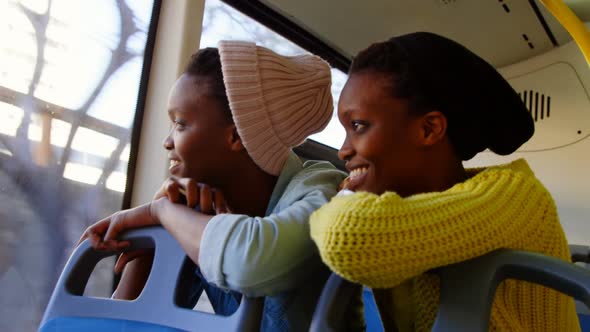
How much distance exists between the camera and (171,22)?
135cm

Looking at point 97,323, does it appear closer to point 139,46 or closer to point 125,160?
point 125,160

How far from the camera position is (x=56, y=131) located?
1150 mm

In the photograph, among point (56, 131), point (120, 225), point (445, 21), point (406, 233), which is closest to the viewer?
point (406, 233)

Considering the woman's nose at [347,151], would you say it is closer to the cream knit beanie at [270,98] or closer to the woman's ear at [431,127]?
the woman's ear at [431,127]

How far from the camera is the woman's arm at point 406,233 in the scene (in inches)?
16.3

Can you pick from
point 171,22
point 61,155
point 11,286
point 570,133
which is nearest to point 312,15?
point 171,22

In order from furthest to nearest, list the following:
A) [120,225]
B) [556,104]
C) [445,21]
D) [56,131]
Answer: [556,104] → [445,21] → [56,131] → [120,225]

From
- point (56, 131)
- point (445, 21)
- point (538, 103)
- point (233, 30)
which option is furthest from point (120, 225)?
point (538, 103)

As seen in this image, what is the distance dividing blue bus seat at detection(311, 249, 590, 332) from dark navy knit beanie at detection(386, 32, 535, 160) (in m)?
0.22

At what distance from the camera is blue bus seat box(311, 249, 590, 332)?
1.30ft

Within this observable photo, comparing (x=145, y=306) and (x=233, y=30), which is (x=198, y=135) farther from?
(x=233, y=30)

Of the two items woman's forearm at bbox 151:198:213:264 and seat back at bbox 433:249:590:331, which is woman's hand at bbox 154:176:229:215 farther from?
seat back at bbox 433:249:590:331

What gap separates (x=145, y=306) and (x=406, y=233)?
1.16 ft

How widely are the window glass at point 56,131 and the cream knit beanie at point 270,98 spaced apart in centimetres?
57
